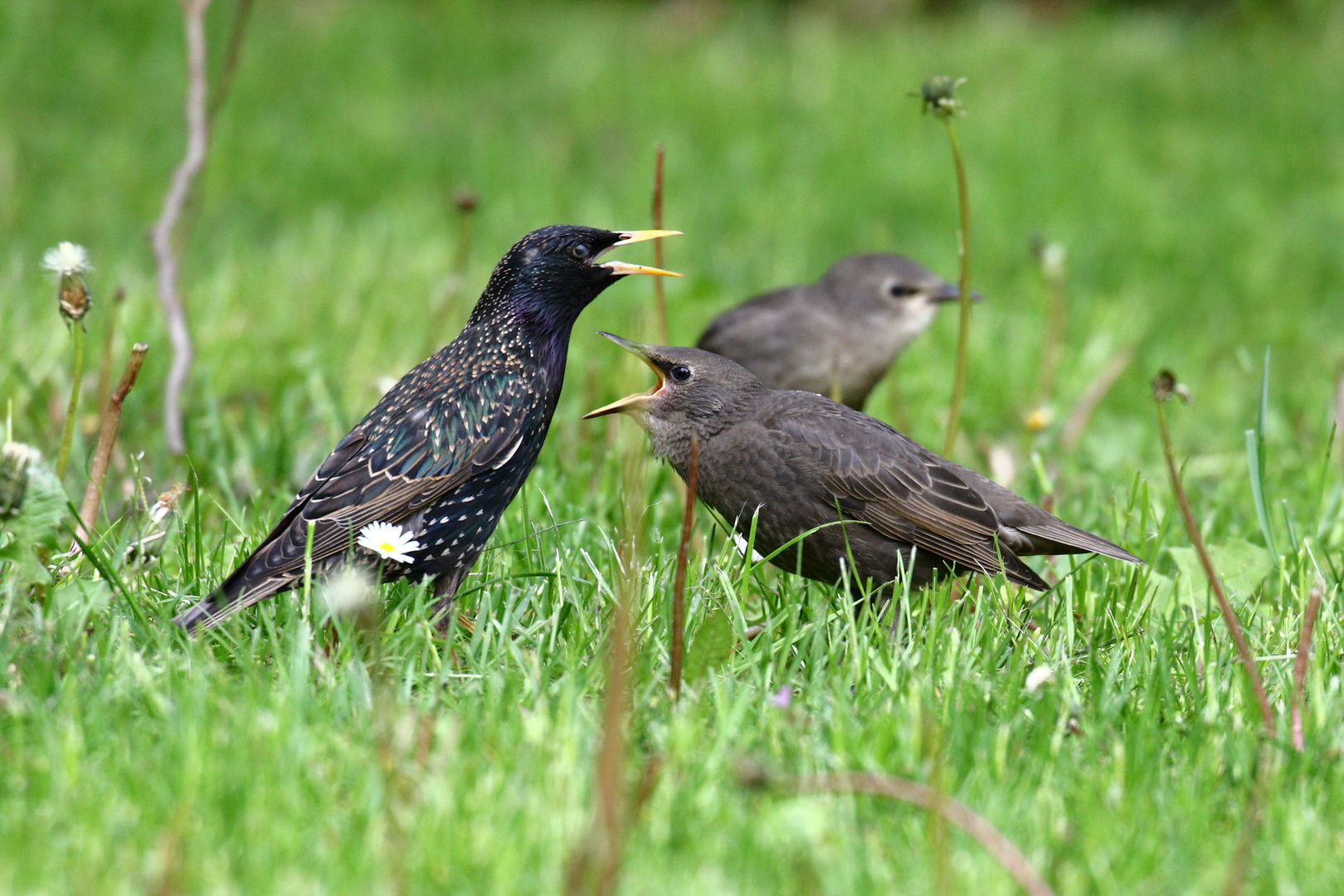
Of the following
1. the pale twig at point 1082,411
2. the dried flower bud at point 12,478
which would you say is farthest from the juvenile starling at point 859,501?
the pale twig at point 1082,411

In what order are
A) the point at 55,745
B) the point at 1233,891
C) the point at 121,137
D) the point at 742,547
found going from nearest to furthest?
the point at 1233,891 < the point at 55,745 < the point at 742,547 < the point at 121,137

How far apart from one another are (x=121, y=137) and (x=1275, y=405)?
274 inches

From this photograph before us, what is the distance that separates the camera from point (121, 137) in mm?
8938

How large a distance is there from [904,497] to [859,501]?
128mm

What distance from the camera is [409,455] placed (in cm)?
343

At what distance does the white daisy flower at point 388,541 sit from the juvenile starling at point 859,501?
0.62 m

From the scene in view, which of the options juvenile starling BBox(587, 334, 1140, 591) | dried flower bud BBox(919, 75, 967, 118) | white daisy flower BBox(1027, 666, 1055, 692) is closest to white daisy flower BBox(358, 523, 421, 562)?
juvenile starling BBox(587, 334, 1140, 591)

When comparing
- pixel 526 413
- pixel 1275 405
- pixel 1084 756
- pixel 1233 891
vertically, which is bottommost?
pixel 1275 405

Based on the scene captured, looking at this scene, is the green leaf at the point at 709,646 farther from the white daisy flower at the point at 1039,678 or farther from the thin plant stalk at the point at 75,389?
the thin plant stalk at the point at 75,389

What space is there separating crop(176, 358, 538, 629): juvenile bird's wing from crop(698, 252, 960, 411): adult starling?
8.05 feet

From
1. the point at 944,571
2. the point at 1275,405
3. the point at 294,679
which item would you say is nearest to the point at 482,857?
the point at 294,679

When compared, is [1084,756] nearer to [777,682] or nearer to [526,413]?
[777,682]

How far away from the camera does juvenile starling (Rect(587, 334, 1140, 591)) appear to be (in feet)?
12.1

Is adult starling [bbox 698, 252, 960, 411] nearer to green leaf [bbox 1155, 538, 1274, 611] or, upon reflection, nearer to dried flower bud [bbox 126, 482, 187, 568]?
green leaf [bbox 1155, 538, 1274, 611]
